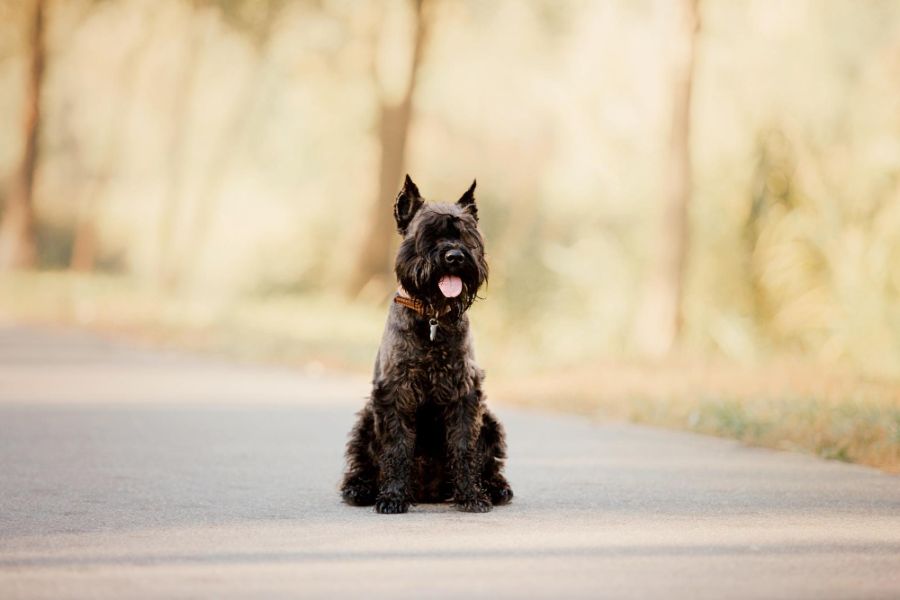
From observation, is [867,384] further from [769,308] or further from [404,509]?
[404,509]

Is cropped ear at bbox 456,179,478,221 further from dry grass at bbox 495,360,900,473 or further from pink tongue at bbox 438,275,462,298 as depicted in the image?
dry grass at bbox 495,360,900,473

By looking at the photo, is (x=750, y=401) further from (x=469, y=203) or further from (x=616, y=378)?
(x=469, y=203)

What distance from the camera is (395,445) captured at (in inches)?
298

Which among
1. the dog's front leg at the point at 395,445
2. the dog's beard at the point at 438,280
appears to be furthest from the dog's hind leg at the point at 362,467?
the dog's beard at the point at 438,280

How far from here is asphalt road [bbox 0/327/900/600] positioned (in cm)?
582

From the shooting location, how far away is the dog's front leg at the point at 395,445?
755cm

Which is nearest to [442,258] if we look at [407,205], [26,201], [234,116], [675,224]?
[407,205]

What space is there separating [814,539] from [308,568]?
2.62 meters

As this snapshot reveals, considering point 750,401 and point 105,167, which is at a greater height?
point 105,167

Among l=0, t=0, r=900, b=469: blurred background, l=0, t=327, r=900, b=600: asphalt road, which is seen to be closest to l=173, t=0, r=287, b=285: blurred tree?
l=0, t=0, r=900, b=469: blurred background

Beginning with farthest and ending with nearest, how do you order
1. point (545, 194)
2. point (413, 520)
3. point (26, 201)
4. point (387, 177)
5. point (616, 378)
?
1. point (26, 201)
2. point (387, 177)
3. point (545, 194)
4. point (616, 378)
5. point (413, 520)

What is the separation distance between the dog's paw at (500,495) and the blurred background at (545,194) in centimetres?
342

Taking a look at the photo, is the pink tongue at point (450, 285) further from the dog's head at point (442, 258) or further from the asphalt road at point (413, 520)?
the asphalt road at point (413, 520)

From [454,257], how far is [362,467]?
143 centimetres
